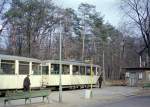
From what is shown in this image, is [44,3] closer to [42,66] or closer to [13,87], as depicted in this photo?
[42,66]

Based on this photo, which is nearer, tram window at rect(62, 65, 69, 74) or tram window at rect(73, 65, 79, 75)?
tram window at rect(62, 65, 69, 74)

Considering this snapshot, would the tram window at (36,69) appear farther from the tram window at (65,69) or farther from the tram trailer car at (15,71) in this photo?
the tram window at (65,69)

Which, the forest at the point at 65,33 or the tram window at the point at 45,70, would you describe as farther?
the forest at the point at 65,33

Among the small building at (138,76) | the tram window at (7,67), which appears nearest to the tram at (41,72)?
the tram window at (7,67)

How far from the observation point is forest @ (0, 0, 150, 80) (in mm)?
59844

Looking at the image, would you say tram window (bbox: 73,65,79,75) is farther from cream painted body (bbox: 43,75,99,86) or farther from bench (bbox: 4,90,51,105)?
bench (bbox: 4,90,51,105)

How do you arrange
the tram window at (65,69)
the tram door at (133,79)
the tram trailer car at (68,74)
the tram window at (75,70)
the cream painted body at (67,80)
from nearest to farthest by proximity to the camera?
the cream painted body at (67,80)
the tram trailer car at (68,74)
the tram window at (65,69)
the tram window at (75,70)
the tram door at (133,79)

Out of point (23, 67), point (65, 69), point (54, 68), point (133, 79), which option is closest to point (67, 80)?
point (65, 69)

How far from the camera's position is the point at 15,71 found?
103ft

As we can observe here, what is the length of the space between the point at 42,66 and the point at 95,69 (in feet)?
39.6

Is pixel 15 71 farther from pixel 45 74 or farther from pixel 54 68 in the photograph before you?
pixel 54 68

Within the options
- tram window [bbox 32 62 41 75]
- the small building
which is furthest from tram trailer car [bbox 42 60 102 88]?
the small building

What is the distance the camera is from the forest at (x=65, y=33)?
59844mm

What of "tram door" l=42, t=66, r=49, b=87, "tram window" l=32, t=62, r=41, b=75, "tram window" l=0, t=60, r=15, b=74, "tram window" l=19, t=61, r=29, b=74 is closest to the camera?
"tram window" l=0, t=60, r=15, b=74
